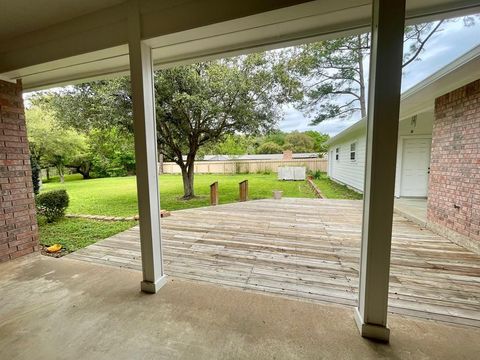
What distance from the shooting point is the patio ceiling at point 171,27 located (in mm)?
1636

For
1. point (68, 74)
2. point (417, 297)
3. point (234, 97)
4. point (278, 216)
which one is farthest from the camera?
point (234, 97)

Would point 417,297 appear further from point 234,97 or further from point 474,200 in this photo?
point 234,97

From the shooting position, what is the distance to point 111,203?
300 inches

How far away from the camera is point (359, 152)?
8203mm

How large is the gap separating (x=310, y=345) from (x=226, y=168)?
1593 cm

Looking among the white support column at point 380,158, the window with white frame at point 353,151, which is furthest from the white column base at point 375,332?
the window with white frame at point 353,151

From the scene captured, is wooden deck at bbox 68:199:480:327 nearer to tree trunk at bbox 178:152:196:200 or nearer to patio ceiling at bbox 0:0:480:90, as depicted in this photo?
patio ceiling at bbox 0:0:480:90

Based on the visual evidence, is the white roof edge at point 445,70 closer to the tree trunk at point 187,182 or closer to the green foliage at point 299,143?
the tree trunk at point 187,182

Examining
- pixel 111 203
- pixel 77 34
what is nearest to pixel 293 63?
pixel 77 34

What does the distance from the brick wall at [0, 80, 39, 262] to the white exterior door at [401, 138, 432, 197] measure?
8262mm

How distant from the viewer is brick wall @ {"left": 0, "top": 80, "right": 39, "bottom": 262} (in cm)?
268

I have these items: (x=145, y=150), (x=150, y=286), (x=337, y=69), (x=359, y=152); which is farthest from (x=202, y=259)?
(x=337, y=69)

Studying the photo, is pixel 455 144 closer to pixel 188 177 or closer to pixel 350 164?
pixel 350 164

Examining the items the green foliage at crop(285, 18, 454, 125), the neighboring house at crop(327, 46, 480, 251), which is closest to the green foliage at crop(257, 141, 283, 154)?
the green foliage at crop(285, 18, 454, 125)
